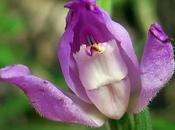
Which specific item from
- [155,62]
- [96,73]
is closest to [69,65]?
[96,73]

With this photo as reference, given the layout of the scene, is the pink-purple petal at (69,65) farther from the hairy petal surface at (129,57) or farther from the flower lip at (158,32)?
the flower lip at (158,32)

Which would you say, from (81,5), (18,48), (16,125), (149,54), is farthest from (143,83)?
(18,48)

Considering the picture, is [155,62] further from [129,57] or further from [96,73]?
[96,73]

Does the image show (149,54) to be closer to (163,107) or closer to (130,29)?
(163,107)

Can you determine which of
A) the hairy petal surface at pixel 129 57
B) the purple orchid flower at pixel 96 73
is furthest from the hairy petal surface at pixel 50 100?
the hairy petal surface at pixel 129 57

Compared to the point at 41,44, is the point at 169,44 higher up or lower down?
higher up

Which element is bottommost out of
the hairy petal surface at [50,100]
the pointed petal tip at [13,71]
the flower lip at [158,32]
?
the hairy petal surface at [50,100]

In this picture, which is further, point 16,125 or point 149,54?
point 16,125
